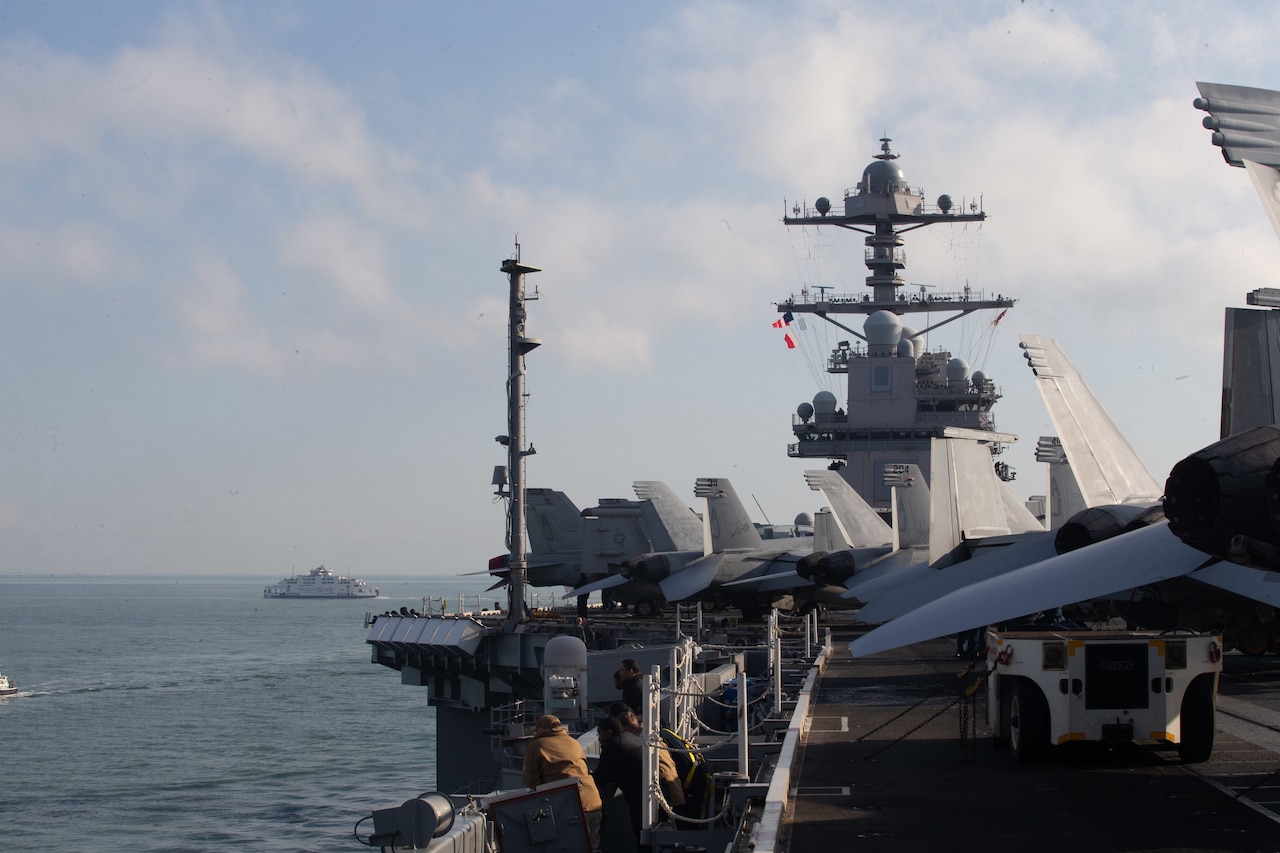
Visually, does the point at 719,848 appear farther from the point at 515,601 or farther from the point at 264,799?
the point at 264,799

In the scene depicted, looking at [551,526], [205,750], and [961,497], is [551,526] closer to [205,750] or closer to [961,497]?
[205,750]

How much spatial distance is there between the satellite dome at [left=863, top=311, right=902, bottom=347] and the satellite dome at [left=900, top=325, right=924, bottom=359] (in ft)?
5.48

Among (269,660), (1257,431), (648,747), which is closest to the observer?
(1257,431)

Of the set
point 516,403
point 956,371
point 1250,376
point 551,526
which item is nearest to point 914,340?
point 956,371

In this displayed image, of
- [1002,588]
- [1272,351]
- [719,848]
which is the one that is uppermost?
[1272,351]

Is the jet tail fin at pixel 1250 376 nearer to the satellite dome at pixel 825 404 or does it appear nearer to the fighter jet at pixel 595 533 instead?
the fighter jet at pixel 595 533

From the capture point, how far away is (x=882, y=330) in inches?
2203

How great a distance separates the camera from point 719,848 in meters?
9.77

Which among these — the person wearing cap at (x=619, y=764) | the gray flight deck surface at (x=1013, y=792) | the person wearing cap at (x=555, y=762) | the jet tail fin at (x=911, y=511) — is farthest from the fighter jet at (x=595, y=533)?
the person wearing cap at (x=555, y=762)

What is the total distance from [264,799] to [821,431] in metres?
31.5

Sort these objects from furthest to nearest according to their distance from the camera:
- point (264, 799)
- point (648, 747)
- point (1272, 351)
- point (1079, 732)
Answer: point (264, 799) → point (1079, 732) → point (1272, 351) → point (648, 747)

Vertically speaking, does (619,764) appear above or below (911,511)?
below

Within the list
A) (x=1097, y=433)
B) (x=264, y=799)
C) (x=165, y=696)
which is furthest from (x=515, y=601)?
(x=165, y=696)

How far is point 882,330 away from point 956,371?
481 cm
